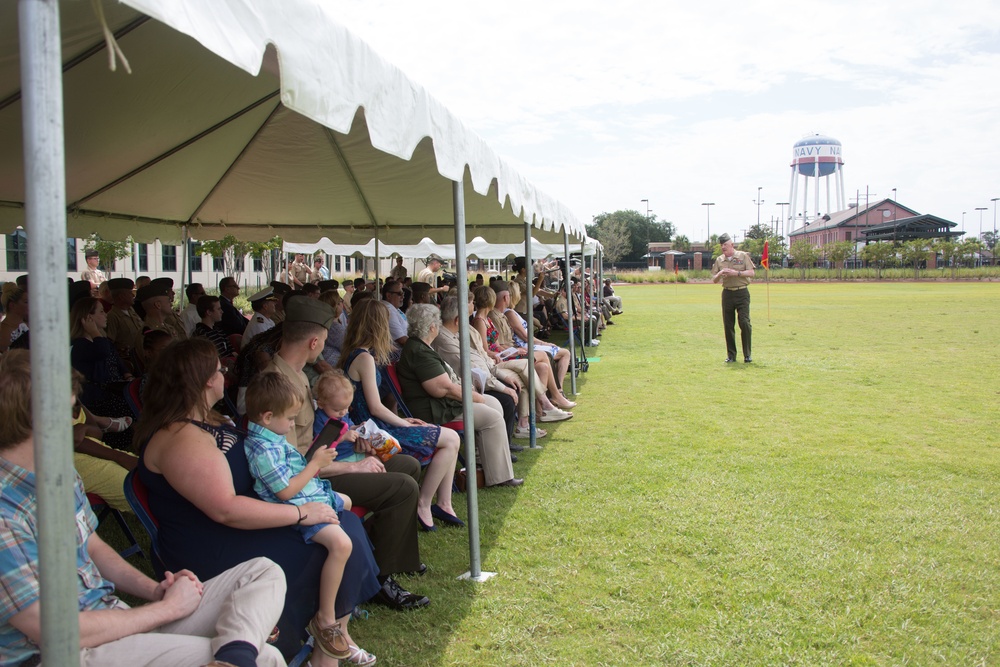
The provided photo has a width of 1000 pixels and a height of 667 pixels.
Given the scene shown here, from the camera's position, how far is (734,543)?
4.49 meters

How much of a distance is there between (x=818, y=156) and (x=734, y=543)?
150m

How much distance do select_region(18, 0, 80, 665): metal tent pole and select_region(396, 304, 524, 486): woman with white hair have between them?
12.1 ft

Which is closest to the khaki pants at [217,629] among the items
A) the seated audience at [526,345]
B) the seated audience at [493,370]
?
the seated audience at [493,370]

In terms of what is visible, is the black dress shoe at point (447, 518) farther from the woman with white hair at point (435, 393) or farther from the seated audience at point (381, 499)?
the seated audience at point (381, 499)

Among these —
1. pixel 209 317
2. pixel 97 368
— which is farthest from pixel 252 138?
pixel 97 368

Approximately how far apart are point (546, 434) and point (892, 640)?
13.9 feet

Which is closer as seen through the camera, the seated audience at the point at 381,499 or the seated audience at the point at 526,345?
the seated audience at the point at 381,499

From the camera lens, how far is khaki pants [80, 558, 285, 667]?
2.06 metres

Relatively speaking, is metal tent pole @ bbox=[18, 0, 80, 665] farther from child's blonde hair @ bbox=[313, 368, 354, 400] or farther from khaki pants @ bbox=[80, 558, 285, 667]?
child's blonde hair @ bbox=[313, 368, 354, 400]

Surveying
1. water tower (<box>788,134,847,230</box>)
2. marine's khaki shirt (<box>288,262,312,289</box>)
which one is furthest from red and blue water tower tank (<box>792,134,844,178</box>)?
marine's khaki shirt (<box>288,262,312,289</box>)

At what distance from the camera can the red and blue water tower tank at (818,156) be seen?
139 metres

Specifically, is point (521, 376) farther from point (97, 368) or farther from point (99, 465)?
point (99, 465)

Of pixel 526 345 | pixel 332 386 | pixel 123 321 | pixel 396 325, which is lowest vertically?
pixel 526 345

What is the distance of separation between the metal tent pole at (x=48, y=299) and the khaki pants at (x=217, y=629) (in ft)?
1.89
